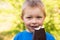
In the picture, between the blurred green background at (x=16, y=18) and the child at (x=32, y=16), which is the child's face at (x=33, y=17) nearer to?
the child at (x=32, y=16)

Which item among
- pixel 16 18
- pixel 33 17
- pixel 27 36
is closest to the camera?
pixel 33 17

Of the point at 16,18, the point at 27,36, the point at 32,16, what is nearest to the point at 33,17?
the point at 32,16

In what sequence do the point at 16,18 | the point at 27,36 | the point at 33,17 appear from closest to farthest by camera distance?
1. the point at 33,17
2. the point at 27,36
3. the point at 16,18

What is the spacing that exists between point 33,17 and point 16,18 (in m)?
1.93

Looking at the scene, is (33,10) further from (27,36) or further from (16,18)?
(16,18)

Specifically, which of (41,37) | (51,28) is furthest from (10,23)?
(41,37)

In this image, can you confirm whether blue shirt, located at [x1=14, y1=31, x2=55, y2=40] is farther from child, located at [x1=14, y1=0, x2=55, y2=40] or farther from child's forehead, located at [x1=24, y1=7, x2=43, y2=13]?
child's forehead, located at [x1=24, y1=7, x2=43, y2=13]

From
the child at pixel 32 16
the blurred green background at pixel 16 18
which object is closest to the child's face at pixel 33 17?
the child at pixel 32 16

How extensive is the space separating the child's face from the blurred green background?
5.56 ft

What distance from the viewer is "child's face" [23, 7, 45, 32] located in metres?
1.43

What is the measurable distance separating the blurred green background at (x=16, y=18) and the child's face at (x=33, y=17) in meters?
1.70

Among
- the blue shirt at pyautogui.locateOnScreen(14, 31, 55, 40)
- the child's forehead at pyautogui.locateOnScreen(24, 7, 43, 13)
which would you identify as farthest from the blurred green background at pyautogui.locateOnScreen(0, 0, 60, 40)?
the child's forehead at pyautogui.locateOnScreen(24, 7, 43, 13)

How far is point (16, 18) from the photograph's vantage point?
3350 millimetres

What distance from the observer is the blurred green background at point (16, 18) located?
128 inches
